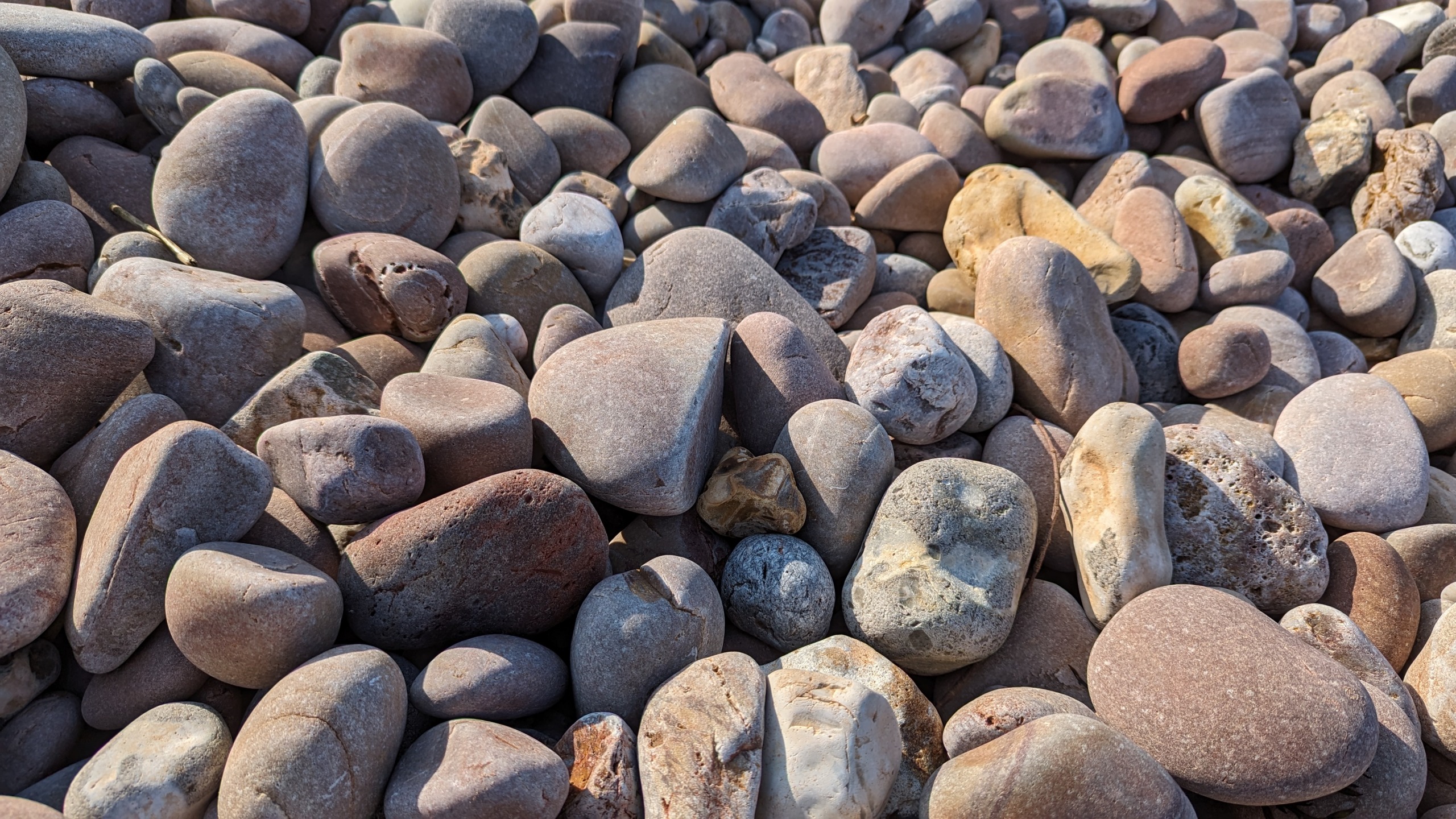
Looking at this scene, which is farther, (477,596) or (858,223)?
(858,223)

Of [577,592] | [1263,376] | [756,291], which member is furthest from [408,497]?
[1263,376]

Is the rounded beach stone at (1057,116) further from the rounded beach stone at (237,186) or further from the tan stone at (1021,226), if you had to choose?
the rounded beach stone at (237,186)

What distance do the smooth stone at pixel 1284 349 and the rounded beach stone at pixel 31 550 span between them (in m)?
4.24

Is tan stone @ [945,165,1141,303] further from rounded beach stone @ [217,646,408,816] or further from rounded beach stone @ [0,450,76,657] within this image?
rounded beach stone @ [0,450,76,657]

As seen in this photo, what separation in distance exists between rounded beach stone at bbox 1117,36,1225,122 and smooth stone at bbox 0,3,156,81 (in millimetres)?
5046

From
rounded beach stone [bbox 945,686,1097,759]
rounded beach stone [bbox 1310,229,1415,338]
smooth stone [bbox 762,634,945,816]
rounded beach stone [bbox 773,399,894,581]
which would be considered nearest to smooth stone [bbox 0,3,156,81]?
rounded beach stone [bbox 773,399,894,581]

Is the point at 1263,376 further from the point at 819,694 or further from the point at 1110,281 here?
the point at 819,694

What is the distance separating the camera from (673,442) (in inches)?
101

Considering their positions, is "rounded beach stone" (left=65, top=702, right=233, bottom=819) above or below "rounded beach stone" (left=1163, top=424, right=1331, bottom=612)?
below

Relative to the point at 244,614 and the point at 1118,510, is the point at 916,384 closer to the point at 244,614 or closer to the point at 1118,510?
the point at 1118,510

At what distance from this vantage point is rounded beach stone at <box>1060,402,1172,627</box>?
2529mm

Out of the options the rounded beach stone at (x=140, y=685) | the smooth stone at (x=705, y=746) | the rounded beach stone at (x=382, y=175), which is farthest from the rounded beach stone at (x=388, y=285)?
the smooth stone at (x=705, y=746)

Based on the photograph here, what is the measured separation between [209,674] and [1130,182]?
4.50m

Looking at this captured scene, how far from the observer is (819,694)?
6.85 feet
